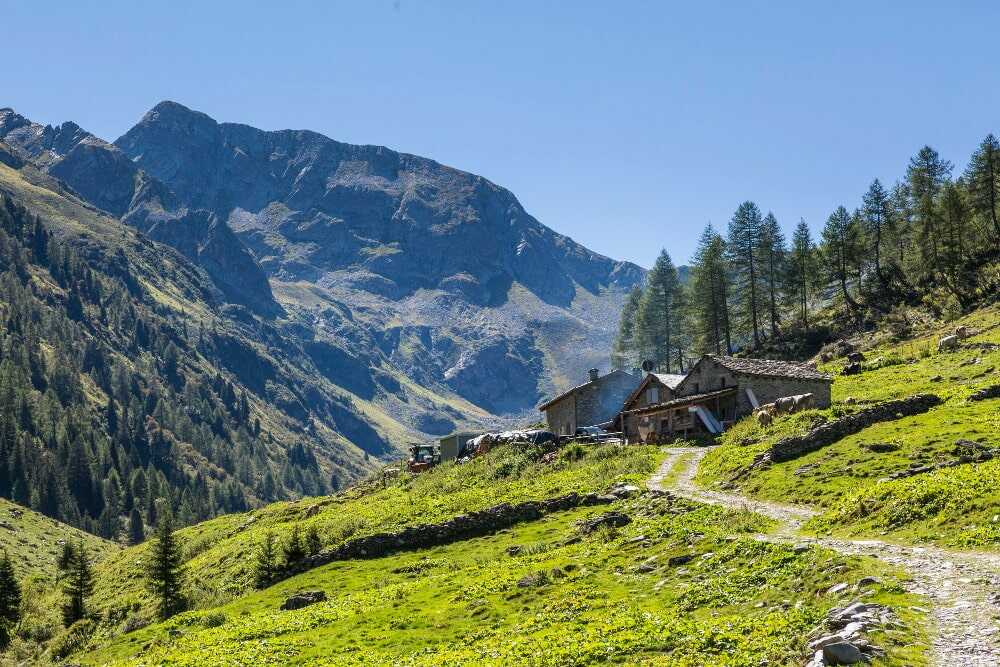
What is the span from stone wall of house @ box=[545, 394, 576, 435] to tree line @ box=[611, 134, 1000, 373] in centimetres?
2806

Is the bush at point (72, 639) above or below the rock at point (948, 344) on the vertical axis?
below

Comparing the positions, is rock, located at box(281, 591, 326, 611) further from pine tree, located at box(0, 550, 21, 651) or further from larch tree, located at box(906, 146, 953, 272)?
larch tree, located at box(906, 146, 953, 272)

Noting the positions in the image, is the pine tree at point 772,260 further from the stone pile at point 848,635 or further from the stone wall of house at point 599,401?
the stone pile at point 848,635

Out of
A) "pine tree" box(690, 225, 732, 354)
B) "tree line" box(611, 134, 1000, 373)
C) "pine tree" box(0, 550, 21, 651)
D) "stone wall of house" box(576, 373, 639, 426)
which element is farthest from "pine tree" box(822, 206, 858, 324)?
"pine tree" box(0, 550, 21, 651)

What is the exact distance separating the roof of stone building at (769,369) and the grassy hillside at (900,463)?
2.84m

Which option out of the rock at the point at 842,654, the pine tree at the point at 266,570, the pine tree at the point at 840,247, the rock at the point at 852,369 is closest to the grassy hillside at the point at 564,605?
the rock at the point at 842,654

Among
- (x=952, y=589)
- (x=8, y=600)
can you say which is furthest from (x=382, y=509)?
(x=952, y=589)

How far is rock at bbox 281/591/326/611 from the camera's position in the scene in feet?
132

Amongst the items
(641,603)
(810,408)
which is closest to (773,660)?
(641,603)

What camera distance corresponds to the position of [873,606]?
20328 mm

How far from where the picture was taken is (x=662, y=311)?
13238cm

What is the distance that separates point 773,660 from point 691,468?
36.7 metres

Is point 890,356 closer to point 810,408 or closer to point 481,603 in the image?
point 810,408

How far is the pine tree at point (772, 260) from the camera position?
120 m
